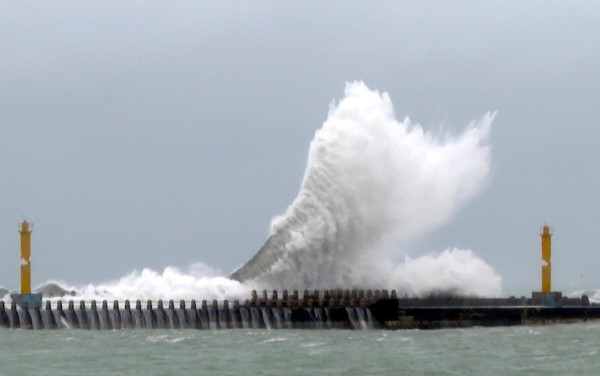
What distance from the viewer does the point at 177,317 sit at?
205ft

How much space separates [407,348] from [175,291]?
13.6 metres

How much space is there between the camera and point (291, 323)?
2491 inches

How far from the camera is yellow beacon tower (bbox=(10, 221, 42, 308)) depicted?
2511 inches

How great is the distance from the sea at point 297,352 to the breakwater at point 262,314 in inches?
35.4

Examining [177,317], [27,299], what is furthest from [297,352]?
[27,299]

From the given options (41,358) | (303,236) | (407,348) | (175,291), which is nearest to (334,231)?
(303,236)

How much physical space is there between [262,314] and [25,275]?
762cm

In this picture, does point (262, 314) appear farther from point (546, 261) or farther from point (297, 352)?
point (546, 261)

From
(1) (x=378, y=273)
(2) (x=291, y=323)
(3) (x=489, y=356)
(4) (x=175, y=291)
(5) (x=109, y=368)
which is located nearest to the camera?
(5) (x=109, y=368)

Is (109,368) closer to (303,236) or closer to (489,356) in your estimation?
(489,356)

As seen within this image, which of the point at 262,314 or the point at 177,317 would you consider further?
the point at 262,314

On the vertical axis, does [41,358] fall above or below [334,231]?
below

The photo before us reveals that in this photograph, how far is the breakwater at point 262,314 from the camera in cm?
6203

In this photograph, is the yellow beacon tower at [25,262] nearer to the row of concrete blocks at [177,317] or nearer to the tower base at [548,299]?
the row of concrete blocks at [177,317]
